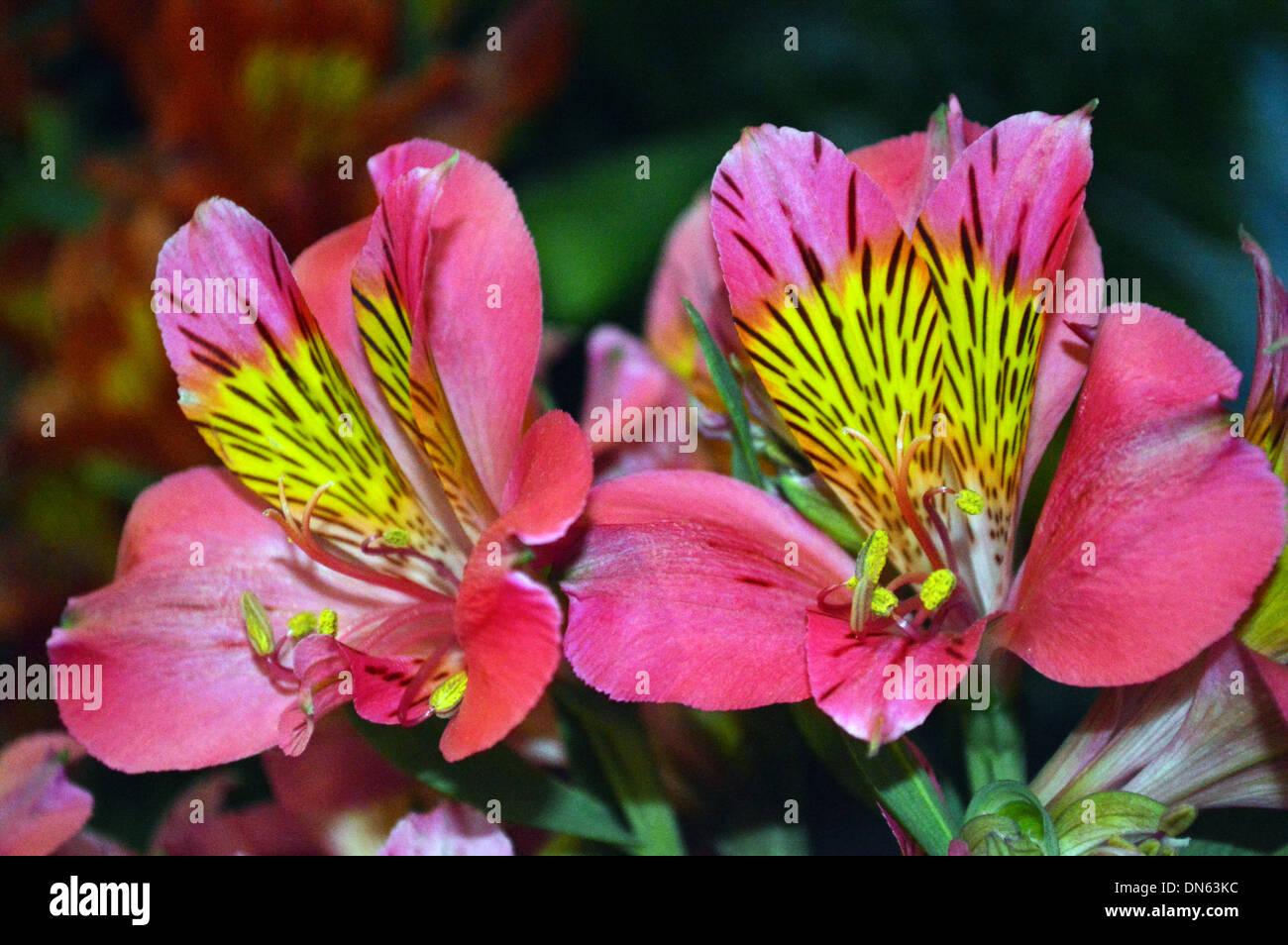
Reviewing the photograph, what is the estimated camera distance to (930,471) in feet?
1.84

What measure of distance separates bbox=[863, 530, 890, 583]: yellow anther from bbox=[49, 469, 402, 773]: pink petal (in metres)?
0.26

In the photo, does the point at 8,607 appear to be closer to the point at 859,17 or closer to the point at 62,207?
the point at 62,207

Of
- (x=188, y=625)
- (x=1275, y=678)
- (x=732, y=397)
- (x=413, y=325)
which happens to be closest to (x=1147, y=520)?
(x=1275, y=678)

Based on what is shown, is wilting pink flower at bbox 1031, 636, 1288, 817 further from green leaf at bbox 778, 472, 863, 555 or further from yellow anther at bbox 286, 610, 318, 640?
yellow anther at bbox 286, 610, 318, 640

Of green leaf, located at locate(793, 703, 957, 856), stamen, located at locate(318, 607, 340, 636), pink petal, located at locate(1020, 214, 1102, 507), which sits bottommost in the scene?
green leaf, located at locate(793, 703, 957, 856)

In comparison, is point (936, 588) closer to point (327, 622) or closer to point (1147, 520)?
point (1147, 520)

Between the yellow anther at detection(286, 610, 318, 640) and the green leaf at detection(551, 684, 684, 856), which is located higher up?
the yellow anther at detection(286, 610, 318, 640)

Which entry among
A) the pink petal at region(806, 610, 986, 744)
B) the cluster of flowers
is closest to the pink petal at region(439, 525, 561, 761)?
the cluster of flowers

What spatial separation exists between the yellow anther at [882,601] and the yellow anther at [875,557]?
0.02 m

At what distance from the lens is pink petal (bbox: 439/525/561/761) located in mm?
446

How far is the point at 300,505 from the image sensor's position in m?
0.60

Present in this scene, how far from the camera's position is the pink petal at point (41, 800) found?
0.59 meters

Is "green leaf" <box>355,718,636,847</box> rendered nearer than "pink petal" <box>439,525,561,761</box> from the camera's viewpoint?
No
